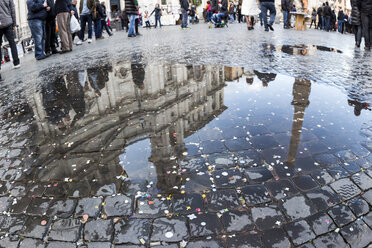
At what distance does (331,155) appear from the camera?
3.67 m

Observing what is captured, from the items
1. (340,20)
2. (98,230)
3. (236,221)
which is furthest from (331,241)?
(340,20)

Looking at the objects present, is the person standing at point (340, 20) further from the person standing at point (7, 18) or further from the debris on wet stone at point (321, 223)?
the debris on wet stone at point (321, 223)

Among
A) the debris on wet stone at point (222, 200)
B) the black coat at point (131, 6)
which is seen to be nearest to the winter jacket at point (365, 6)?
the black coat at point (131, 6)

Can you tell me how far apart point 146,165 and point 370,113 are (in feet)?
11.5

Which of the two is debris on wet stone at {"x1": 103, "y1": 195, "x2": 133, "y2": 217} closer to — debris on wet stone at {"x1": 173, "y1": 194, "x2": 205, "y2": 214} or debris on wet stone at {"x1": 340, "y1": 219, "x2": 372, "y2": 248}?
debris on wet stone at {"x1": 173, "y1": 194, "x2": 205, "y2": 214}

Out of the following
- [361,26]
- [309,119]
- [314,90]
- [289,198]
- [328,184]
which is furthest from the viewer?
[361,26]

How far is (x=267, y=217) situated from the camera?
2.70m

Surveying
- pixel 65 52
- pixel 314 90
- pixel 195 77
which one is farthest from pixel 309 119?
pixel 65 52

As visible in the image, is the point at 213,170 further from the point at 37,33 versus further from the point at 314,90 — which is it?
the point at 37,33

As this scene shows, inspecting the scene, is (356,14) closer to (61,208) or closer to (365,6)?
(365,6)

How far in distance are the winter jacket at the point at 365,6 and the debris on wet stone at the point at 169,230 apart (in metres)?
12.0

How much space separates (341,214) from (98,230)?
1983 mm

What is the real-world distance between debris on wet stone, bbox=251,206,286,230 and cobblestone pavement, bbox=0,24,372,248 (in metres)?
0.01

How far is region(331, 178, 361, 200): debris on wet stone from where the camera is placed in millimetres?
Answer: 2943
